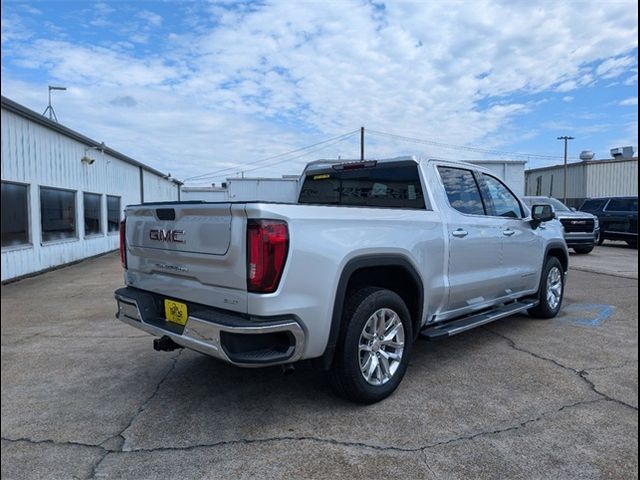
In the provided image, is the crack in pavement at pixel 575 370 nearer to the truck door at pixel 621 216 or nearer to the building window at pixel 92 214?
the building window at pixel 92 214

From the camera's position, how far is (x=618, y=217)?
17359mm

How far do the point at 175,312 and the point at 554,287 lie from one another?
516 cm

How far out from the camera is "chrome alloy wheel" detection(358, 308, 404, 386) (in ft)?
11.2

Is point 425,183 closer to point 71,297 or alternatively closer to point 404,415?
point 404,415

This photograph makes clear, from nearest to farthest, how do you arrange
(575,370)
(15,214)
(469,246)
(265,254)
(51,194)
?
(265,254)
(575,370)
(469,246)
(15,214)
(51,194)

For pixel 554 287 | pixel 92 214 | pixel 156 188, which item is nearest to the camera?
pixel 554 287

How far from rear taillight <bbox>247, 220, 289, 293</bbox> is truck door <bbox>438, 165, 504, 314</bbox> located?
195 cm

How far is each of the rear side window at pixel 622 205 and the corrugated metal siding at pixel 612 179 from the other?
1774 cm

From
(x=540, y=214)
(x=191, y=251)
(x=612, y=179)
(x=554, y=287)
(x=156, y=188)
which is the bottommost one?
(x=554, y=287)

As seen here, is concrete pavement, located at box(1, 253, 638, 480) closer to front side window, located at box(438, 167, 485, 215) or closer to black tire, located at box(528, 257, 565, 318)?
black tire, located at box(528, 257, 565, 318)

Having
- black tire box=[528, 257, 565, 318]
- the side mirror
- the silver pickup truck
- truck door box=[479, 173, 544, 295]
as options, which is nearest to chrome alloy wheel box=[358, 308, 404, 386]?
the silver pickup truck

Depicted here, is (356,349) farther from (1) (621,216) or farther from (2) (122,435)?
(1) (621,216)

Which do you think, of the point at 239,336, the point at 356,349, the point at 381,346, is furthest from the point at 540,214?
the point at 239,336

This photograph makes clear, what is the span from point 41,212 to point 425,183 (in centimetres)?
1003
